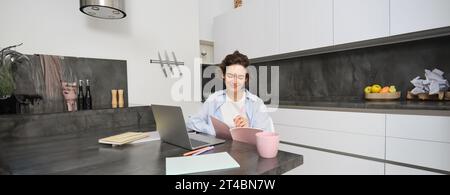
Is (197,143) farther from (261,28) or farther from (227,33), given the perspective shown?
(227,33)

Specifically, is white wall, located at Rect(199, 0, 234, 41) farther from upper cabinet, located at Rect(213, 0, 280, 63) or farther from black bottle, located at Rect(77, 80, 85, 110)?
black bottle, located at Rect(77, 80, 85, 110)

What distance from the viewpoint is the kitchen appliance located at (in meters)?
1.64

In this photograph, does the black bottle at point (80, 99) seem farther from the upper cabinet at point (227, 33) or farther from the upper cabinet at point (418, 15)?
the upper cabinet at point (418, 15)

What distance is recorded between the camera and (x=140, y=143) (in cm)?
100

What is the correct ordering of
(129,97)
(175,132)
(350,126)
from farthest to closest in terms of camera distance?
(129,97) → (350,126) → (175,132)

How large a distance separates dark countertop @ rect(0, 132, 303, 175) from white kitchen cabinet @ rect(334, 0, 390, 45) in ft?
5.19

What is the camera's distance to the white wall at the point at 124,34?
6.20 feet

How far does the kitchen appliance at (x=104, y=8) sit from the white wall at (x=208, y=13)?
144cm

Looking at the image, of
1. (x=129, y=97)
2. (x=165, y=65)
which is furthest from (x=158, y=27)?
(x=129, y=97)

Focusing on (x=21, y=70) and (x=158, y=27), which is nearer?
(x=21, y=70)

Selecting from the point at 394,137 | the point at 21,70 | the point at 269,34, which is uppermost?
the point at 269,34

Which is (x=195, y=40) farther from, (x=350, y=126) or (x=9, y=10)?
(x=350, y=126)

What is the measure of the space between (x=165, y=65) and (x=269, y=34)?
4.10ft
